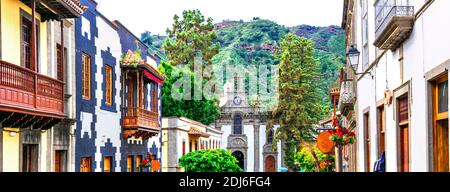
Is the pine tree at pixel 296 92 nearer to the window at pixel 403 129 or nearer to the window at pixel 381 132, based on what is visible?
the window at pixel 381 132

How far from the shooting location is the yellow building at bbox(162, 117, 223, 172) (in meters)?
15.1

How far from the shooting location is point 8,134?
8641mm

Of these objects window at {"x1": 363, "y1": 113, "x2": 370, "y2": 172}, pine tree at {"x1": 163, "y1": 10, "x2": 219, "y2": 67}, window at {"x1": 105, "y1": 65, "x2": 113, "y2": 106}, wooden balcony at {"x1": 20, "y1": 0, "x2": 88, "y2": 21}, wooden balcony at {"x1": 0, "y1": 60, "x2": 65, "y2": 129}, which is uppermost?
wooden balcony at {"x1": 20, "y1": 0, "x2": 88, "y2": 21}

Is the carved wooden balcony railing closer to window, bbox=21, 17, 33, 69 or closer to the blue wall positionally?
window, bbox=21, 17, 33, 69

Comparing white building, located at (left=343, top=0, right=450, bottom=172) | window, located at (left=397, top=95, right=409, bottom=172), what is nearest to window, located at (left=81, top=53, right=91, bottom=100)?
white building, located at (left=343, top=0, right=450, bottom=172)

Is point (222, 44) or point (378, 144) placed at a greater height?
point (222, 44)

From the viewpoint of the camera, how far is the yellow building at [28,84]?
8164mm

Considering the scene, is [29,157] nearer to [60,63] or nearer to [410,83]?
[60,63]

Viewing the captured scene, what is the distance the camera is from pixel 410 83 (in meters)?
7.79

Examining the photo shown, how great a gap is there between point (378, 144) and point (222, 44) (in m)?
4.28

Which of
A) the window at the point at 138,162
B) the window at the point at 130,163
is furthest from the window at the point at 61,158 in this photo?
the window at the point at 138,162

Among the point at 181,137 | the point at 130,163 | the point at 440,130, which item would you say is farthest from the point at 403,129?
the point at 181,137
